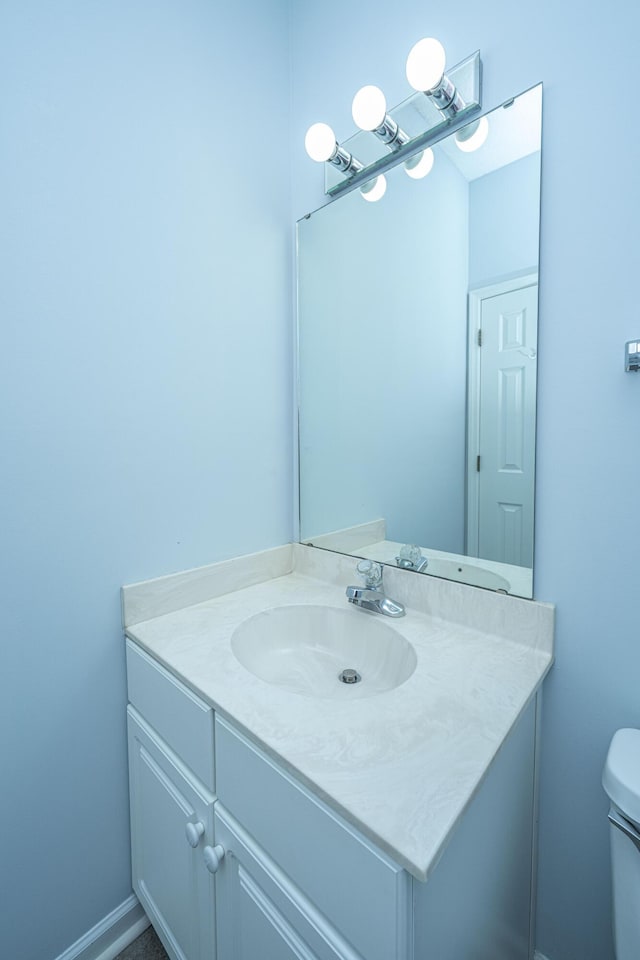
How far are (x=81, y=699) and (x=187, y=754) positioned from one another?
330mm

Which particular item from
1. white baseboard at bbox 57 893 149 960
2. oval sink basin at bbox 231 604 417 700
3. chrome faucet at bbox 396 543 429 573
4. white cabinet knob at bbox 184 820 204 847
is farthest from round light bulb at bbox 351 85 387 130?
white baseboard at bbox 57 893 149 960

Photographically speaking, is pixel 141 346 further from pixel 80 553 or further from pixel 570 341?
pixel 570 341

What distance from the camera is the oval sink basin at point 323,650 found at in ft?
3.22

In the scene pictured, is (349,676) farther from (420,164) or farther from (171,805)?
(420,164)

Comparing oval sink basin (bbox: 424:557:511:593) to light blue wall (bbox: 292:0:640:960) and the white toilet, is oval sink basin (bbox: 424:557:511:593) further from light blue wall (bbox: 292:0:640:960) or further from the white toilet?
the white toilet

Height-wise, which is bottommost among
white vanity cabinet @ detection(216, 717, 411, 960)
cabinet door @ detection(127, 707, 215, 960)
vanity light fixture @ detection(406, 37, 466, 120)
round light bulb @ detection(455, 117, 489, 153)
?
cabinet door @ detection(127, 707, 215, 960)

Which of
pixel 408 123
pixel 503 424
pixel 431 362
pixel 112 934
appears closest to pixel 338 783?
pixel 503 424

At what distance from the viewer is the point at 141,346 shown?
1.04 metres

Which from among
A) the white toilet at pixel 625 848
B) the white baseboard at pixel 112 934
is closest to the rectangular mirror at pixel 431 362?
the white toilet at pixel 625 848

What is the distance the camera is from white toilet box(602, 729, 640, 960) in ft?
2.16

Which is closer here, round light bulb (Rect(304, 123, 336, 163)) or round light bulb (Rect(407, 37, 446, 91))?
round light bulb (Rect(407, 37, 446, 91))

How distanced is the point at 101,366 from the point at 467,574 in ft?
3.27

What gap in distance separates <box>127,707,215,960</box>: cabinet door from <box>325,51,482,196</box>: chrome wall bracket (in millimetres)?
1520

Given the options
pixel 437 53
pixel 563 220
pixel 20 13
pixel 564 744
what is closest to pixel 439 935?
pixel 564 744
